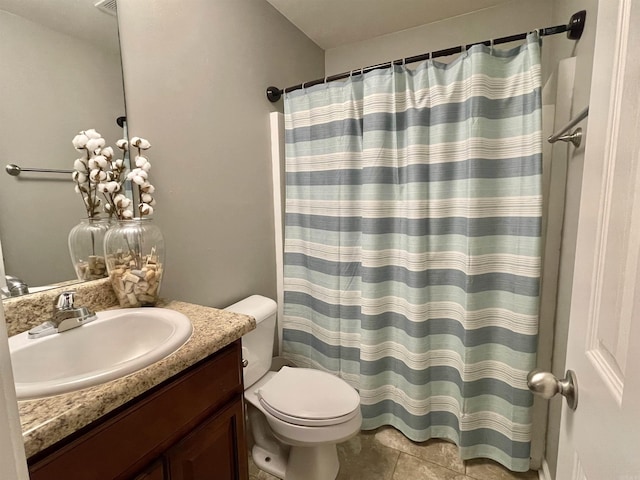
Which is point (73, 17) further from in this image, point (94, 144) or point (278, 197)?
point (278, 197)

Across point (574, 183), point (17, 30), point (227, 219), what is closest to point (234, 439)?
point (227, 219)

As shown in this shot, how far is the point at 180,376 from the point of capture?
77cm

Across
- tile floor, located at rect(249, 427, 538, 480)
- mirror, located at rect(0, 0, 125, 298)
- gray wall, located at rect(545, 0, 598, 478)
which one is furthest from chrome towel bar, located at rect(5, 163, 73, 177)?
gray wall, located at rect(545, 0, 598, 478)

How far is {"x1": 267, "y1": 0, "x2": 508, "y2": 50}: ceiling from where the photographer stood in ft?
5.51

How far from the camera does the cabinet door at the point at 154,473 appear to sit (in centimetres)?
69

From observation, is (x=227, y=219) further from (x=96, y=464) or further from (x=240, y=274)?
(x=96, y=464)

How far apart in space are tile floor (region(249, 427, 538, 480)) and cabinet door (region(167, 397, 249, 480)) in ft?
2.12

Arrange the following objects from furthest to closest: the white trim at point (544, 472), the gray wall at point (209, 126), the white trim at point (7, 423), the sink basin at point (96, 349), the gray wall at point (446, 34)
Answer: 1. the gray wall at point (446, 34)
2. the white trim at point (544, 472)
3. the gray wall at point (209, 126)
4. the sink basin at point (96, 349)
5. the white trim at point (7, 423)

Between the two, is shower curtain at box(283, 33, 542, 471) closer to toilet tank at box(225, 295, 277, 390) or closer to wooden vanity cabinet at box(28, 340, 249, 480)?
toilet tank at box(225, 295, 277, 390)

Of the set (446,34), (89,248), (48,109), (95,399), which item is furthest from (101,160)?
(446,34)

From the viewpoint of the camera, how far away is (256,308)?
57.9 inches

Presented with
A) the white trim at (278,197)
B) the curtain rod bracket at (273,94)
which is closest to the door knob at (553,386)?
the white trim at (278,197)

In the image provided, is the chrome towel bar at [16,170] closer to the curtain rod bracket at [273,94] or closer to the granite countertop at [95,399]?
the granite countertop at [95,399]

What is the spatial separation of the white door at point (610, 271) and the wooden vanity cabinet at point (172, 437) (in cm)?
82
